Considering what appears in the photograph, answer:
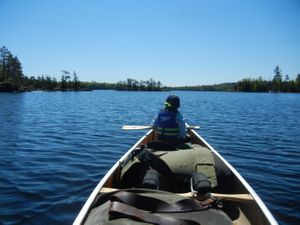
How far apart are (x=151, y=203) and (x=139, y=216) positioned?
0.43m

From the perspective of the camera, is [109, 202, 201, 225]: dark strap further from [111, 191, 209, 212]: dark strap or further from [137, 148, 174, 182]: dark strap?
[137, 148, 174, 182]: dark strap

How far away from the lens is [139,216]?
322cm

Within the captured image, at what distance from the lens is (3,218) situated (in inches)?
240

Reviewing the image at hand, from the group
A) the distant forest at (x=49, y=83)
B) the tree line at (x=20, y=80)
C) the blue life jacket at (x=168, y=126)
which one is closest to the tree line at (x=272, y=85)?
the distant forest at (x=49, y=83)

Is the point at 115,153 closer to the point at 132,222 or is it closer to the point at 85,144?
the point at 85,144

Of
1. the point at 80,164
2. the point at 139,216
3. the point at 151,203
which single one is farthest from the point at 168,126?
Answer: the point at 80,164

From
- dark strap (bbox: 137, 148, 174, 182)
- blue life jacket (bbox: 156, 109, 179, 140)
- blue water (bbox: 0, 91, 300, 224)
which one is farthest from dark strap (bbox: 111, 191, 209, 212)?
blue life jacket (bbox: 156, 109, 179, 140)

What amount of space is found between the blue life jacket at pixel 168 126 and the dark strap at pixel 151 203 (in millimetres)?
3743

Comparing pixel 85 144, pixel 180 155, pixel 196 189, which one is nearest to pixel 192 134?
pixel 85 144

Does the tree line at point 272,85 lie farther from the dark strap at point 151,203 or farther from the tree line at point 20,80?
the dark strap at point 151,203

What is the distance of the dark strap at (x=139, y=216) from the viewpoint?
318cm

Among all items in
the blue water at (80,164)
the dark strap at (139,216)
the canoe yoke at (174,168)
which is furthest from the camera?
the blue water at (80,164)

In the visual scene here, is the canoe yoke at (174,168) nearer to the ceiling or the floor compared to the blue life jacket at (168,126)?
nearer to the floor

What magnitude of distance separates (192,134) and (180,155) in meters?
6.27
